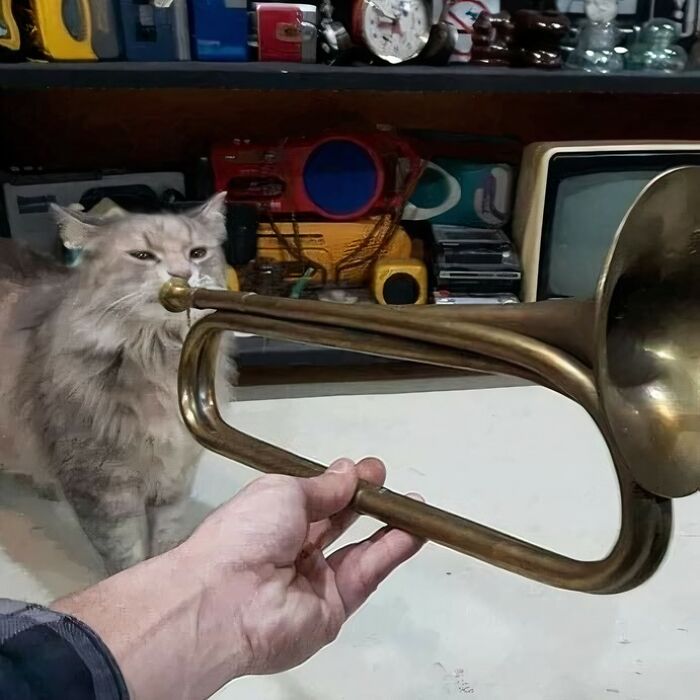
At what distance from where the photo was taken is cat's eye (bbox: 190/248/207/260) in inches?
33.9

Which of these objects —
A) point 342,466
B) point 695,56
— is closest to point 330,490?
point 342,466

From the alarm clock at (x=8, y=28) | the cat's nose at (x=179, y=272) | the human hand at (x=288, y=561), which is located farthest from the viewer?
the alarm clock at (x=8, y=28)

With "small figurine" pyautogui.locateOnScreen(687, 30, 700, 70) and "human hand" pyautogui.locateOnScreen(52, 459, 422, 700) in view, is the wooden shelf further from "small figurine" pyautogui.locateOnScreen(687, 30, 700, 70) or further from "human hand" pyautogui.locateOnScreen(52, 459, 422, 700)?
"human hand" pyautogui.locateOnScreen(52, 459, 422, 700)

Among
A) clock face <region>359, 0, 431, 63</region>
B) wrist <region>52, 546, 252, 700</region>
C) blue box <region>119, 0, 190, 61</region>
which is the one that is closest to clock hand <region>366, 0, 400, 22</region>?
clock face <region>359, 0, 431, 63</region>

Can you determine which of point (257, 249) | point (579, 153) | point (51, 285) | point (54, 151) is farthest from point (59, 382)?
point (579, 153)

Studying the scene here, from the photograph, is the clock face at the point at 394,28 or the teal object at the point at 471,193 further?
the teal object at the point at 471,193

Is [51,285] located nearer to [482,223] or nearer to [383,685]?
[383,685]

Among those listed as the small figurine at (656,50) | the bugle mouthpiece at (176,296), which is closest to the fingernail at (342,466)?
the bugle mouthpiece at (176,296)

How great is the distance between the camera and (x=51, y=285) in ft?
2.82

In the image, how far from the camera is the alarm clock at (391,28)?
3.79 feet

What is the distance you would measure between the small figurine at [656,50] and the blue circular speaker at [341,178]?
0.44 meters

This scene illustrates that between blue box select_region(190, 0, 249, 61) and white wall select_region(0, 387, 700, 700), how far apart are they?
1.64 feet

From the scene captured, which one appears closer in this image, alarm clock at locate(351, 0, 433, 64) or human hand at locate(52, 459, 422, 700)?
human hand at locate(52, 459, 422, 700)

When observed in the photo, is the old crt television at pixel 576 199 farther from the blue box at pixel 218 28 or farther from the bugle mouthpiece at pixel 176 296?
the bugle mouthpiece at pixel 176 296
